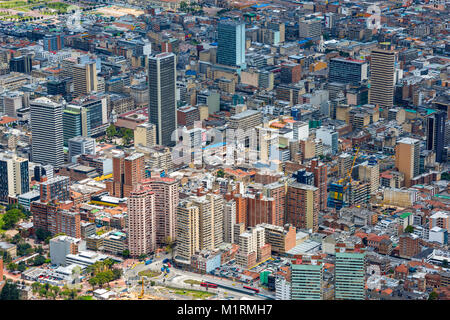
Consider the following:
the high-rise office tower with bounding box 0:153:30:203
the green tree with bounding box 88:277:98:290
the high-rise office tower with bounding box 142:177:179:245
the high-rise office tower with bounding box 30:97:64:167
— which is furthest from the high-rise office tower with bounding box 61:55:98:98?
the green tree with bounding box 88:277:98:290

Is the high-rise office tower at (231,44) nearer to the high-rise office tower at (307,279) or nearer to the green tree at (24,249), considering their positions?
the green tree at (24,249)

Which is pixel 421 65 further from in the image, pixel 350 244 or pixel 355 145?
pixel 350 244

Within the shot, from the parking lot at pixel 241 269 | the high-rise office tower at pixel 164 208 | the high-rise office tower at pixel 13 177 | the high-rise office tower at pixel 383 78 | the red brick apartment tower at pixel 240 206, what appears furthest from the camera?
the high-rise office tower at pixel 383 78

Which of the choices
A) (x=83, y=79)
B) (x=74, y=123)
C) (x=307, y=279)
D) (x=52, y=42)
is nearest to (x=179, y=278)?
(x=307, y=279)

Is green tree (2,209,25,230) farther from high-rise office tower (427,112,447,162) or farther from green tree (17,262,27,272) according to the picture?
high-rise office tower (427,112,447,162)

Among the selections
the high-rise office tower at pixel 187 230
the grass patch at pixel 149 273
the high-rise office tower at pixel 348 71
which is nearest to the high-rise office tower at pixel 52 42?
the high-rise office tower at pixel 348 71

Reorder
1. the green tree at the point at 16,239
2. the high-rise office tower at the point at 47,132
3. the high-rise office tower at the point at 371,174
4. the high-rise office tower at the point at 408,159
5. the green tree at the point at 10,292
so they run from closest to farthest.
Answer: the green tree at the point at 10,292 → the green tree at the point at 16,239 → the high-rise office tower at the point at 371,174 → the high-rise office tower at the point at 408,159 → the high-rise office tower at the point at 47,132
